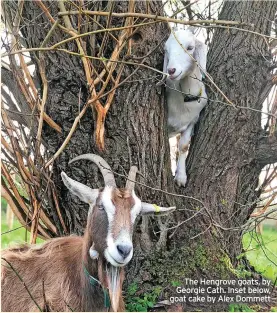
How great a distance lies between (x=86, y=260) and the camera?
13.2 ft

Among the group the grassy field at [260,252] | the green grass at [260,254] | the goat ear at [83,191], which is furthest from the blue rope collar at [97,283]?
the green grass at [260,254]

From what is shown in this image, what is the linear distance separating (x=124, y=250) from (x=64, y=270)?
952 millimetres

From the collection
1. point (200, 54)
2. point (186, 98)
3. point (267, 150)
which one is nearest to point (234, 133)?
point (267, 150)

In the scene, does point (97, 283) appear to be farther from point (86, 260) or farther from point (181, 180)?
point (181, 180)

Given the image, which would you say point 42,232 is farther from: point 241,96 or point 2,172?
point 241,96

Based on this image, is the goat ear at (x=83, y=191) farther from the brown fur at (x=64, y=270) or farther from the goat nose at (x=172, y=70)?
the goat nose at (x=172, y=70)

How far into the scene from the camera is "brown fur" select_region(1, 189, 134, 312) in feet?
12.5

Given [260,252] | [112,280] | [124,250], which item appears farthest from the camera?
[260,252]

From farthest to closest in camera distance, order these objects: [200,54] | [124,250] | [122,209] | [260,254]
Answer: [260,254]
[200,54]
[122,209]
[124,250]

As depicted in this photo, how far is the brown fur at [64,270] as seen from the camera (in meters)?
3.80

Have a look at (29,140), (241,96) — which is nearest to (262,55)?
(241,96)

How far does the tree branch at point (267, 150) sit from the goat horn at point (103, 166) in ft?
4.82

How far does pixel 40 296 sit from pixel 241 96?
233 centimetres

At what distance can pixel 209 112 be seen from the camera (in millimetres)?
5051
